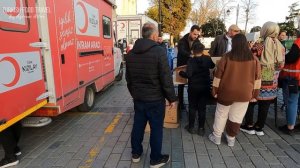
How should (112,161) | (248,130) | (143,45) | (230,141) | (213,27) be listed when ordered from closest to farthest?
(143,45) < (112,161) < (230,141) < (248,130) < (213,27)

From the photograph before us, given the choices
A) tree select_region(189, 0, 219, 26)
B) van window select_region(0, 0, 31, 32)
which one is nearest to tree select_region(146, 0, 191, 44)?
tree select_region(189, 0, 219, 26)

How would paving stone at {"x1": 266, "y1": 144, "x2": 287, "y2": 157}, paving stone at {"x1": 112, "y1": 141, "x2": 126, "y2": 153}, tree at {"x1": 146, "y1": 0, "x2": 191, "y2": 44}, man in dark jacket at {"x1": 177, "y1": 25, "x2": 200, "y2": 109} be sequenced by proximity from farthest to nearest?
tree at {"x1": 146, "y1": 0, "x2": 191, "y2": 44} → man in dark jacket at {"x1": 177, "y1": 25, "x2": 200, "y2": 109} → paving stone at {"x1": 112, "y1": 141, "x2": 126, "y2": 153} → paving stone at {"x1": 266, "y1": 144, "x2": 287, "y2": 157}

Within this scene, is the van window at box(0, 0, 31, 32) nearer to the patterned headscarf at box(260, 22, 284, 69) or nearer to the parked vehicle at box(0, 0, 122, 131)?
the parked vehicle at box(0, 0, 122, 131)

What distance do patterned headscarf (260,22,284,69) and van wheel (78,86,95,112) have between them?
12.8 ft

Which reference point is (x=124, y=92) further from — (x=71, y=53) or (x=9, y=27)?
(x=9, y=27)

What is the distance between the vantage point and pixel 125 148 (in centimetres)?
424

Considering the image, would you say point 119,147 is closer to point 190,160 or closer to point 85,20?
point 190,160

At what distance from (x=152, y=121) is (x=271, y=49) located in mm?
2300

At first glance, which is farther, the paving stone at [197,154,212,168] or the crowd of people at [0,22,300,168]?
the paving stone at [197,154,212,168]

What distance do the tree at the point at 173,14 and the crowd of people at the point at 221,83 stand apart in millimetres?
41121

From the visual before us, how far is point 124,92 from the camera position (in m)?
8.71

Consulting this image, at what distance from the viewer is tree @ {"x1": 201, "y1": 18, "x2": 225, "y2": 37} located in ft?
133

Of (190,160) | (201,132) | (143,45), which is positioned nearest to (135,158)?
(190,160)

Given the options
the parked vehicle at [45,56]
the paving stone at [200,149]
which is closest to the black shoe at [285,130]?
the paving stone at [200,149]
